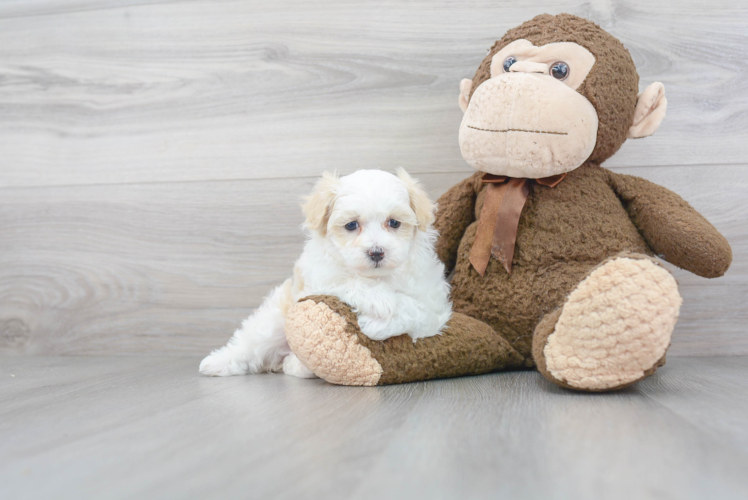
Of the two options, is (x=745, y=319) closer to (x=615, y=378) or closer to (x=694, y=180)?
(x=694, y=180)

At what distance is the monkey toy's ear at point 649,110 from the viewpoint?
104 cm

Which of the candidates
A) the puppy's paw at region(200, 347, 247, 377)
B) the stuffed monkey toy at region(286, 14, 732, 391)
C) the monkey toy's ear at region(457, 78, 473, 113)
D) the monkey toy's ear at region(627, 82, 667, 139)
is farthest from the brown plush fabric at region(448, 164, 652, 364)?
the puppy's paw at region(200, 347, 247, 377)

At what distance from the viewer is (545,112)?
0.95m

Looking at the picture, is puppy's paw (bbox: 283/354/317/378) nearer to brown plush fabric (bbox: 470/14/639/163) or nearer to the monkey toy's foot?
the monkey toy's foot

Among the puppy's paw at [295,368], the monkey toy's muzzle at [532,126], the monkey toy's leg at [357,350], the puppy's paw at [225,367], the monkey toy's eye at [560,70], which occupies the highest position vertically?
the monkey toy's eye at [560,70]

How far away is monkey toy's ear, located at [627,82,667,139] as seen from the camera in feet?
3.43

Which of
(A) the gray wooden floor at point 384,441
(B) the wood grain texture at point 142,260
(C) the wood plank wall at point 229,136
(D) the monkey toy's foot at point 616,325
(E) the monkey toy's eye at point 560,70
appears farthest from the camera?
(B) the wood grain texture at point 142,260

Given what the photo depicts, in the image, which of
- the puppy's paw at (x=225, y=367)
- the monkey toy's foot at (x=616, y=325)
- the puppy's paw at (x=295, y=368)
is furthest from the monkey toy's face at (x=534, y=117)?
the puppy's paw at (x=225, y=367)

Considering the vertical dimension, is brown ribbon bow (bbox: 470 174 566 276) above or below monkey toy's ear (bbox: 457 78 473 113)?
below

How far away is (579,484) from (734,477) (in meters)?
0.15

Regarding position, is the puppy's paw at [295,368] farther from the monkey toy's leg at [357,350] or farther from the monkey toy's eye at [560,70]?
the monkey toy's eye at [560,70]

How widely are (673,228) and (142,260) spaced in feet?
4.03

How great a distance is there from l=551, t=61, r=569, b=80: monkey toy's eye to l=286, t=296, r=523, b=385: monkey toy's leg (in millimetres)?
494

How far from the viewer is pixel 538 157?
0.97 m
